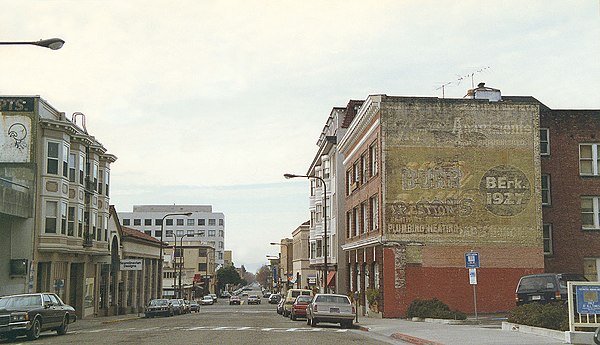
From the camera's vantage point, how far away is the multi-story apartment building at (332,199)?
6025 cm

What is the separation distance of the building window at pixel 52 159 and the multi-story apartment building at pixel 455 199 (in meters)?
A: 17.7

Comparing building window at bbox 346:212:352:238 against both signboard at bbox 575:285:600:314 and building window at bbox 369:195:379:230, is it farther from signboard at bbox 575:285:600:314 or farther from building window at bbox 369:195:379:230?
signboard at bbox 575:285:600:314

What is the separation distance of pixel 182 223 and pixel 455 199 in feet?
487

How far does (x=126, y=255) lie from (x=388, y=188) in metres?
29.6

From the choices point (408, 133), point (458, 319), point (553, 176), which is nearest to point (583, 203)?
point (553, 176)

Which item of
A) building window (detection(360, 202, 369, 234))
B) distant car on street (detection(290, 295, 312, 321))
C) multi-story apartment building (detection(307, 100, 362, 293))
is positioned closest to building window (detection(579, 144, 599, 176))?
building window (detection(360, 202, 369, 234))

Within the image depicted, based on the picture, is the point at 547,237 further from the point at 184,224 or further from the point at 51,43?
the point at 184,224

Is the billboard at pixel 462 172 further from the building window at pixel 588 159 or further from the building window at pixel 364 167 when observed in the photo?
the building window at pixel 364 167

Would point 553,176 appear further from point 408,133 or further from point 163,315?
point 163,315

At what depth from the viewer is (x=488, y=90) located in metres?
41.9

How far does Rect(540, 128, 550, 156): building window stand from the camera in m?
41.3

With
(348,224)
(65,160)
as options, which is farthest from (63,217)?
(348,224)

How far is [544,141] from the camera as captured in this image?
1631 inches

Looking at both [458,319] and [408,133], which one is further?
[408,133]
